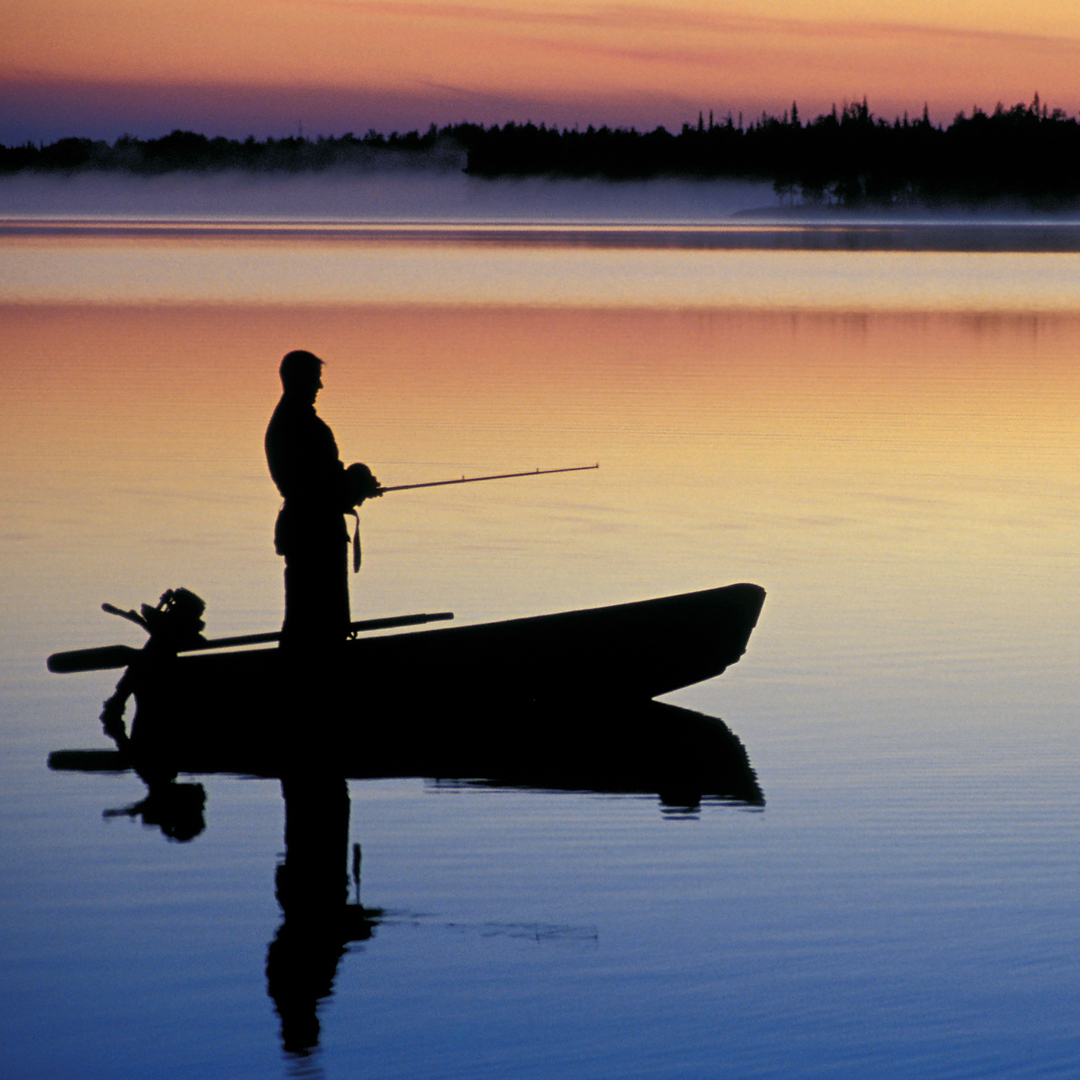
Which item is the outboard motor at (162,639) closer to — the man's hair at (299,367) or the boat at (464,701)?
the boat at (464,701)

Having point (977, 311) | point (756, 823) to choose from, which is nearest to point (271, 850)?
point (756, 823)

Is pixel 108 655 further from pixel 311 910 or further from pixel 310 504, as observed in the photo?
pixel 311 910

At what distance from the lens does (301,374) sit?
9.07 metres

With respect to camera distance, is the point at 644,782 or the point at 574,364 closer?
the point at 644,782

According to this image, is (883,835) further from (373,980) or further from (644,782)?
(373,980)

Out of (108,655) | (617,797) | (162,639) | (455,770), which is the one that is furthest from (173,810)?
(617,797)

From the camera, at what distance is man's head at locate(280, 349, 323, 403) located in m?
9.05

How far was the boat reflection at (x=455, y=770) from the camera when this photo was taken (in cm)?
756

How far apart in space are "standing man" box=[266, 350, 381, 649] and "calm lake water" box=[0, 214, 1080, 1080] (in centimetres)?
97

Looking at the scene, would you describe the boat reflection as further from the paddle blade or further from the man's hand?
the man's hand

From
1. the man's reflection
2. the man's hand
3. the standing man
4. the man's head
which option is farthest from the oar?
the man's head

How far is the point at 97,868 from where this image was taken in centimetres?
782

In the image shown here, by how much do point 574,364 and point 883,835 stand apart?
2696 cm

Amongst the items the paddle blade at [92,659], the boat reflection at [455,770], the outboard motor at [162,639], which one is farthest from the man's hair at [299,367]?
the boat reflection at [455,770]
